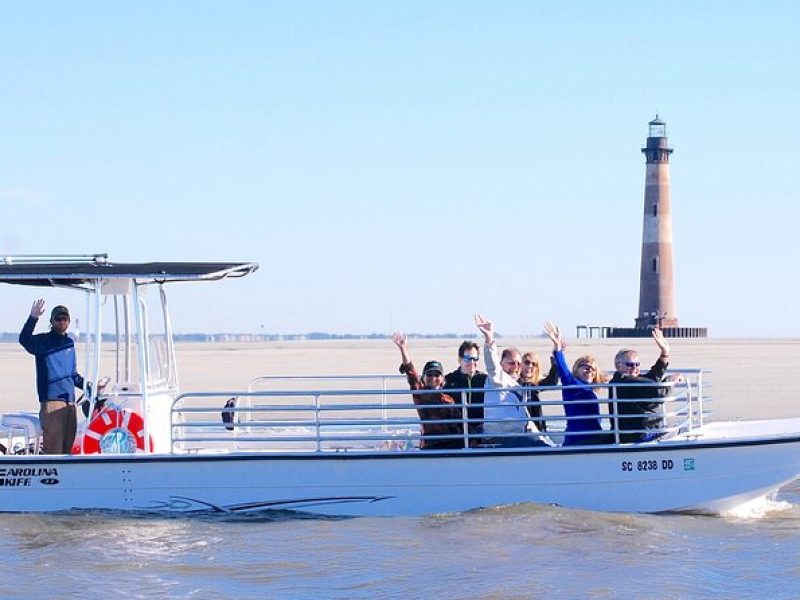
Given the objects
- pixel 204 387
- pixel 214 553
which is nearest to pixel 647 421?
pixel 214 553

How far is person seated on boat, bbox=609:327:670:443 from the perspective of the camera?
12.1 m

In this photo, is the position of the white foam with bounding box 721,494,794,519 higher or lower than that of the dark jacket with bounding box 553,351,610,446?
lower

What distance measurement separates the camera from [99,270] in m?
12.4

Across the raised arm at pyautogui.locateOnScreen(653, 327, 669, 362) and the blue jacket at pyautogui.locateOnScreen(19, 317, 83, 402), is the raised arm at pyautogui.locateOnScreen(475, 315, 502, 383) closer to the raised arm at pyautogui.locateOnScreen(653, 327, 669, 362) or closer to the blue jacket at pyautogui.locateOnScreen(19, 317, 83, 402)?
the raised arm at pyautogui.locateOnScreen(653, 327, 669, 362)

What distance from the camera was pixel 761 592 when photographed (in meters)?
9.70

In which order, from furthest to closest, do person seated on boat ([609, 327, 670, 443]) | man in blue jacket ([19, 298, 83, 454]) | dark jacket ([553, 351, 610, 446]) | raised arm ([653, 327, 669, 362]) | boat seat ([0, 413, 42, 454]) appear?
boat seat ([0, 413, 42, 454])
man in blue jacket ([19, 298, 83, 454])
person seated on boat ([609, 327, 670, 443])
dark jacket ([553, 351, 610, 446])
raised arm ([653, 327, 669, 362])

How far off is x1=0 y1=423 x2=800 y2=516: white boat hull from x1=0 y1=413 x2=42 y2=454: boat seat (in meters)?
0.63

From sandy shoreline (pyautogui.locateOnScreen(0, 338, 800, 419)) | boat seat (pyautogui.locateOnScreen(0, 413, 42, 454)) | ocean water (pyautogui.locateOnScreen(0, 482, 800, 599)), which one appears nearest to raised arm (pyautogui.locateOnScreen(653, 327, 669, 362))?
ocean water (pyautogui.locateOnScreen(0, 482, 800, 599))

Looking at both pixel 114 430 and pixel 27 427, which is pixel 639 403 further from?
pixel 27 427

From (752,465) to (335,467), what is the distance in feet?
11.6

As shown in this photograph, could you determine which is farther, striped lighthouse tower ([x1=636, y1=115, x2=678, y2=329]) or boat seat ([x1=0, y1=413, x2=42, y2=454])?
striped lighthouse tower ([x1=636, y1=115, x2=678, y2=329])

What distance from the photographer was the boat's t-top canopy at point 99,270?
40.6ft

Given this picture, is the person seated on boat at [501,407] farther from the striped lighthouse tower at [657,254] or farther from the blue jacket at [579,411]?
the striped lighthouse tower at [657,254]

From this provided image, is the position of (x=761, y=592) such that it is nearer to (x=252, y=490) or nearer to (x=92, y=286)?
(x=252, y=490)
